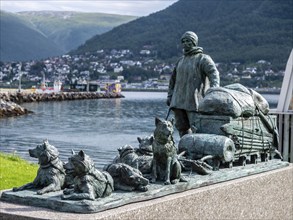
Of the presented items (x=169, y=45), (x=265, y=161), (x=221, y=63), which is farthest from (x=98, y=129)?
(x=169, y=45)

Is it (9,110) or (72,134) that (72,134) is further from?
(9,110)

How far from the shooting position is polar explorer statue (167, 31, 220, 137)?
10012 millimetres

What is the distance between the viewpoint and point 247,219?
29.3 ft

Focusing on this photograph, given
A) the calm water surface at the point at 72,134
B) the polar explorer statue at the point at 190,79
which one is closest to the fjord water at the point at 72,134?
the calm water surface at the point at 72,134

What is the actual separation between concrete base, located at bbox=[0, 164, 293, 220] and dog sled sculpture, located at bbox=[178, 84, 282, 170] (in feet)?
1.35

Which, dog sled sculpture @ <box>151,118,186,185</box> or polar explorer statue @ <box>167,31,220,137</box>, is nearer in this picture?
dog sled sculpture @ <box>151,118,186,185</box>

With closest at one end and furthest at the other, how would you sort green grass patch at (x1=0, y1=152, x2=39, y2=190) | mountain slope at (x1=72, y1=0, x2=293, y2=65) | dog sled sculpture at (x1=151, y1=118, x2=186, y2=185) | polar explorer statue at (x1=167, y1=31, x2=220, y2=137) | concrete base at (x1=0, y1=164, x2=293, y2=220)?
concrete base at (x1=0, y1=164, x2=293, y2=220) < dog sled sculpture at (x1=151, y1=118, x2=186, y2=185) < polar explorer statue at (x1=167, y1=31, x2=220, y2=137) < green grass patch at (x1=0, y1=152, x2=39, y2=190) < mountain slope at (x1=72, y1=0, x2=293, y2=65)

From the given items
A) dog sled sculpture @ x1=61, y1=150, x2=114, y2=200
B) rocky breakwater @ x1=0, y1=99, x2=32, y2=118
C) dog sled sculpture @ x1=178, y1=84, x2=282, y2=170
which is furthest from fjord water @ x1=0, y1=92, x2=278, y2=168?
dog sled sculpture @ x1=61, y1=150, x2=114, y2=200

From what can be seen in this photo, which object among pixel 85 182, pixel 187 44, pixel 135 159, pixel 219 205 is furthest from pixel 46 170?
pixel 187 44

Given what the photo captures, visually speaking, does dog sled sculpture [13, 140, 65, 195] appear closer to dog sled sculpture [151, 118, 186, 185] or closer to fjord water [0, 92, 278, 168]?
dog sled sculpture [151, 118, 186, 185]

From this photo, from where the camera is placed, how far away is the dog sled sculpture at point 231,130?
883cm

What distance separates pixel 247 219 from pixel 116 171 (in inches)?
103

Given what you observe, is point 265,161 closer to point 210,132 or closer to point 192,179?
point 210,132

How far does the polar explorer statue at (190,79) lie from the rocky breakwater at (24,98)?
164 ft
